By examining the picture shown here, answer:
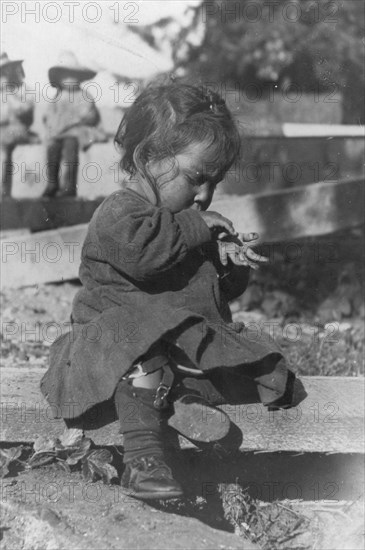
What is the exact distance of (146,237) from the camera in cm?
236

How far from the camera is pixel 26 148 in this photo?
17.6 ft

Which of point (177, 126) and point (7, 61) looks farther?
point (7, 61)

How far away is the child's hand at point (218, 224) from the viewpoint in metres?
2.52

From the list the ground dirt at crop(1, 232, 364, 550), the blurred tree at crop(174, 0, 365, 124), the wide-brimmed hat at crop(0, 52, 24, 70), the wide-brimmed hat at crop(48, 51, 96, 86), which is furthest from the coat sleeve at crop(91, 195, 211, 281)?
the blurred tree at crop(174, 0, 365, 124)

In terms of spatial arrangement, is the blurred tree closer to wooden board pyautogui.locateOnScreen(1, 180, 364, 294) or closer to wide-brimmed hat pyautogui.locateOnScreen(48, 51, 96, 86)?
wide-brimmed hat pyautogui.locateOnScreen(48, 51, 96, 86)

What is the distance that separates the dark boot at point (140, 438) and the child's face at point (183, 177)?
621 millimetres

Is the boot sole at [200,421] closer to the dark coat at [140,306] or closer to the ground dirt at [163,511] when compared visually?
the dark coat at [140,306]

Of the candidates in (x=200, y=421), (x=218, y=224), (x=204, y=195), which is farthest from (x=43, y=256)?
(x=200, y=421)

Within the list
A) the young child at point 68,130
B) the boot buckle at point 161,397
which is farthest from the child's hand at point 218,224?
the young child at point 68,130

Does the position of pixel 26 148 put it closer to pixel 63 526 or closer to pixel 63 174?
pixel 63 174

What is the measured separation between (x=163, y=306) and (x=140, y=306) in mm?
72

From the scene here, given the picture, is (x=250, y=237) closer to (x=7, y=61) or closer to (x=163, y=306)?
(x=163, y=306)

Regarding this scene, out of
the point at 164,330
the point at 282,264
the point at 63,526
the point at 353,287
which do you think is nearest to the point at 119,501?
the point at 63,526

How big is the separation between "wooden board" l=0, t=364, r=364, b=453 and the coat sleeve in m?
0.57
